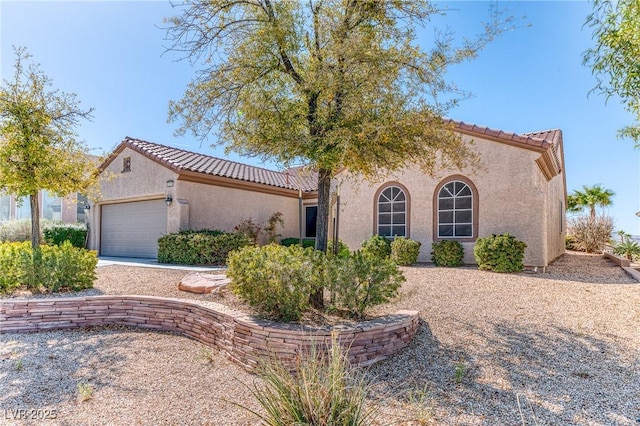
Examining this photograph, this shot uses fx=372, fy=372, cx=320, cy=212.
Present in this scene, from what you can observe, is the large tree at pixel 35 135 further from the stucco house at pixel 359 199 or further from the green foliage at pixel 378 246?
the green foliage at pixel 378 246

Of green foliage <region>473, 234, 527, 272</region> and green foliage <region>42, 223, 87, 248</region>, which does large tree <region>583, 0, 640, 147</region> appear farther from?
green foliage <region>42, 223, 87, 248</region>

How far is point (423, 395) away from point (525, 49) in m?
8.89

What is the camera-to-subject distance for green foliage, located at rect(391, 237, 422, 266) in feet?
42.3

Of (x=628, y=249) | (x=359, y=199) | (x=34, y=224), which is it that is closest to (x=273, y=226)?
(x=359, y=199)

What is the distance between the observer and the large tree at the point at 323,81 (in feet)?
20.2

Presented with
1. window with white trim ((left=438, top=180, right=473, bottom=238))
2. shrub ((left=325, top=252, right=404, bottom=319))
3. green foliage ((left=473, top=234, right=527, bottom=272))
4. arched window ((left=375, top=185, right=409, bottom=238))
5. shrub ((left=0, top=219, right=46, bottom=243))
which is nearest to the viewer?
shrub ((left=325, top=252, right=404, bottom=319))

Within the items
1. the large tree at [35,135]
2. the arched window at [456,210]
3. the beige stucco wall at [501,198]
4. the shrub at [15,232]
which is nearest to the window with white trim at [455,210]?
the arched window at [456,210]

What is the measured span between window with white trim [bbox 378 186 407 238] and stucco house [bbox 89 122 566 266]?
4cm

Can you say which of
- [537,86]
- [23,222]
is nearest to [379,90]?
[537,86]

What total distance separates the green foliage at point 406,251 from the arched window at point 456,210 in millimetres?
1149

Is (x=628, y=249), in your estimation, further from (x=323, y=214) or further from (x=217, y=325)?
(x=217, y=325)

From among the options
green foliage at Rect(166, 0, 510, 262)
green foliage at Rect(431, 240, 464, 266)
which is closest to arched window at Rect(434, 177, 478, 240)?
green foliage at Rect(431, 240, 464, 266)

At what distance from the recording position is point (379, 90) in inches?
246

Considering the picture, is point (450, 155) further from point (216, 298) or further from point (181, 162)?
point (181, 162)
